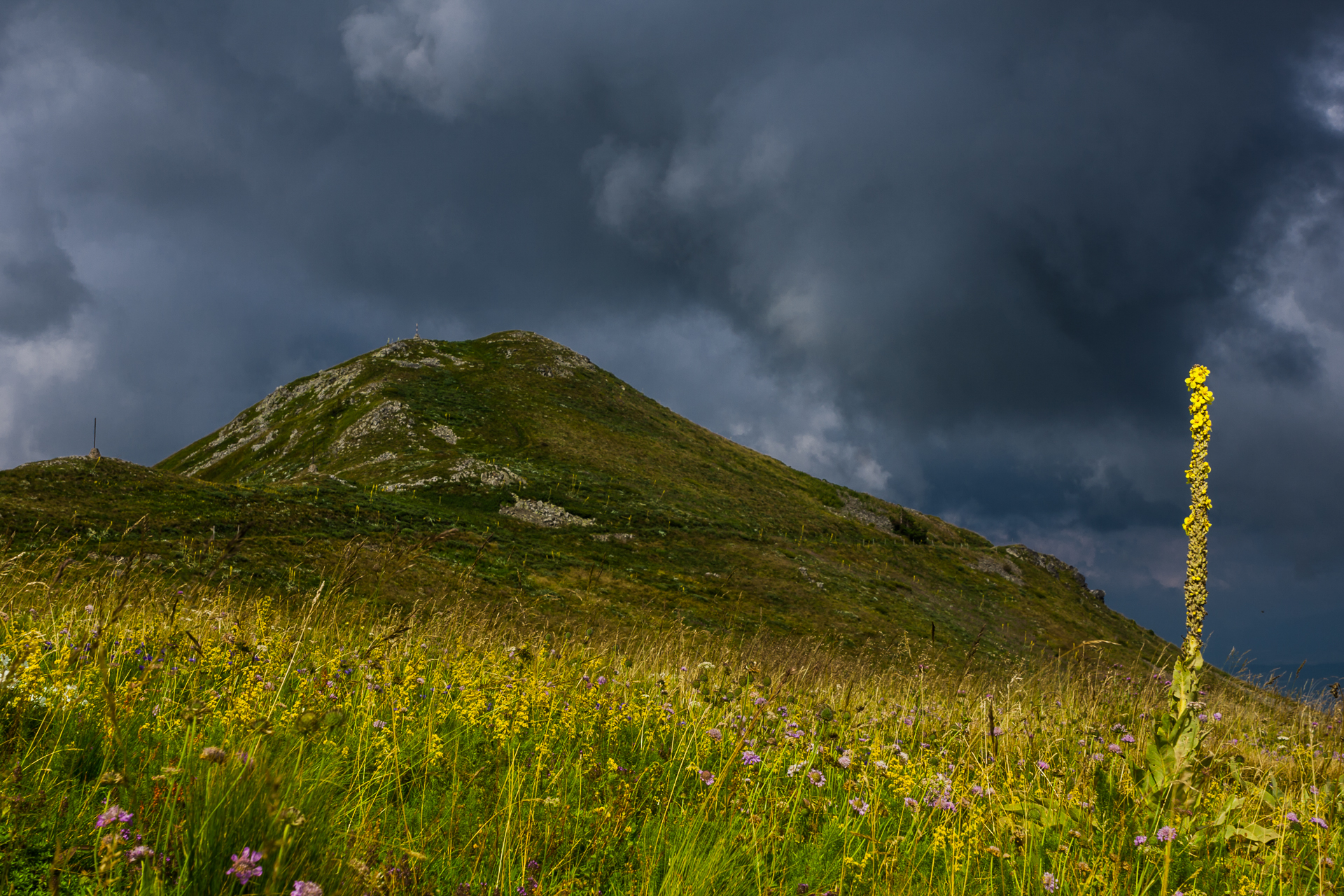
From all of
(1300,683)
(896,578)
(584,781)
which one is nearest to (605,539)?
(896,578)

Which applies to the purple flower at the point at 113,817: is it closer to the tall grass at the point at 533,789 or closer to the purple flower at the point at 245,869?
the tall grass at the point at 533,789

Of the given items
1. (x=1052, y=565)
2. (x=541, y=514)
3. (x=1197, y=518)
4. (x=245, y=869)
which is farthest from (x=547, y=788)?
(x=1052, y=565)

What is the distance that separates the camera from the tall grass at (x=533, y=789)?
2.41 metres

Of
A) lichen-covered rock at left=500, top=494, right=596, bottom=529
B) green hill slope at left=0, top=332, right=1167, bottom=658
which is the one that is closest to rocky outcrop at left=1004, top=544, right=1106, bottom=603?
green hill slope at left=0, top=332, right=1167, bottom=658

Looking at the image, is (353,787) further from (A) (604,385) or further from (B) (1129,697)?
(A) (604,385)

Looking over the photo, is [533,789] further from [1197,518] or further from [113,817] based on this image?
[1197,518]

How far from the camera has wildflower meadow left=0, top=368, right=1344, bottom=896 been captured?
240cm

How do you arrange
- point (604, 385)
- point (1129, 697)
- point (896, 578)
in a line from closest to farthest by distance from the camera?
point (1129, 697) → point (896, 578) → point (604, 385)

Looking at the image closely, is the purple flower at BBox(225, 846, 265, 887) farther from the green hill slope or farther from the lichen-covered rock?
the lichen-covered rock

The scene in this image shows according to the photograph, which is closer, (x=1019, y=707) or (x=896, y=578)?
(x=1019, y=707)

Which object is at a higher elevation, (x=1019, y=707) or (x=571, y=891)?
(x=1019, y=707)

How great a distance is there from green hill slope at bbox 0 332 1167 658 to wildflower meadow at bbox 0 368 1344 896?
1034mm

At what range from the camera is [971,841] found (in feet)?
10.7

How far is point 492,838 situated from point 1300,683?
43.4 ft
